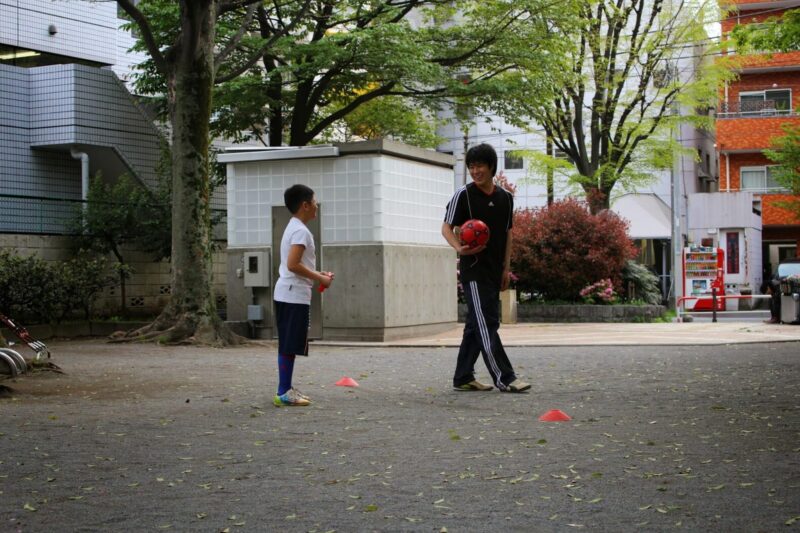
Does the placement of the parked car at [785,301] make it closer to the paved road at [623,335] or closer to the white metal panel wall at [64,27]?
the paved road at [623,335]

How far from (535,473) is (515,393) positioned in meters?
3.60

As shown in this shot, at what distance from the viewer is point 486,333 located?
8859 mm

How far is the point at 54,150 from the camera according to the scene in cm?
2422

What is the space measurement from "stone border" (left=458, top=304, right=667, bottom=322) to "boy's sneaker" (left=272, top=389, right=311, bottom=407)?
1511cm

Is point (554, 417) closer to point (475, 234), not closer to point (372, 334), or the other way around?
point (475, 234)

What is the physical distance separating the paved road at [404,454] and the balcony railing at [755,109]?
3947 cm

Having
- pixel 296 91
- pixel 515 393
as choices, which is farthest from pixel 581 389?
pixel 296 91

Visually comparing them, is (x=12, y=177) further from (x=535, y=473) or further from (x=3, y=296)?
(x=535, y=473)

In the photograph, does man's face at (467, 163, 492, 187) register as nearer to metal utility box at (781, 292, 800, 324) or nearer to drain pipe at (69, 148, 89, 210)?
metal utility box at (781, 292, 800, 324)

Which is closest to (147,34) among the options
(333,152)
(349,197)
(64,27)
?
(333,152)

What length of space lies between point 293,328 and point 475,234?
171 centimetres

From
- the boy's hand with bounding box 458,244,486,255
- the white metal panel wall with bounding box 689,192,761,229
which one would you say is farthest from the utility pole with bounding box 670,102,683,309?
the boy's hand with bounding box 458,244,486,255

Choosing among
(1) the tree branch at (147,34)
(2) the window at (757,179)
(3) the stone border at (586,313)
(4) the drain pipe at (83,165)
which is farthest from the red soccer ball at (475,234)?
(2) the window at (757,179)

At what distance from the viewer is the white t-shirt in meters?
8.31
